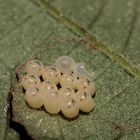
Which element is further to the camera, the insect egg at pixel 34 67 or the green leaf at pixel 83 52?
the insect egg at pixel 34 67

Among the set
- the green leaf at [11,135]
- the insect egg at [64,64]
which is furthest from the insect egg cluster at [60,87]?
the green leaf at [11,135]

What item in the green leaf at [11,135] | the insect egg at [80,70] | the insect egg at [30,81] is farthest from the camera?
the insect egg at [80,70]

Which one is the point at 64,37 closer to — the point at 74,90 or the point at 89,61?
the point at 89,61

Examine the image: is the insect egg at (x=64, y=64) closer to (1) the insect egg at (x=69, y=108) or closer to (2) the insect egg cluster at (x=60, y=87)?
(2) the insect egg cluster at (x=60, y=87)

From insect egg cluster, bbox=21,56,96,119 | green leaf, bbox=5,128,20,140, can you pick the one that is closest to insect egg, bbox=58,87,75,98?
insect egg cluster, bbox=21,56,96,119

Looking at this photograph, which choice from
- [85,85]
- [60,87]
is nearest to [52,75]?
[60,87]

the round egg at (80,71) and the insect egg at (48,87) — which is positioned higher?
the round egg at (80,71)

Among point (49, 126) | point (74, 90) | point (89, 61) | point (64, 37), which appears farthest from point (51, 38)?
point (49, 126)

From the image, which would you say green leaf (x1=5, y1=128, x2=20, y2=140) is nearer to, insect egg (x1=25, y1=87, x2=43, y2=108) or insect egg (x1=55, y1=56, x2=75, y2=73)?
insect egg (x1=25, y1=87, x2=43, y2=108)
